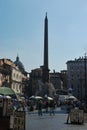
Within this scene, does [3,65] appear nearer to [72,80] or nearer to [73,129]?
[72,80]

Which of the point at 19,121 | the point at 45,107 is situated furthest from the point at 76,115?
the point at 45,107

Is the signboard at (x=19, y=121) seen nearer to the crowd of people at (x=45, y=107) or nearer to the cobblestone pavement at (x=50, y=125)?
the cobblestone pavement at (x=50, y=125)

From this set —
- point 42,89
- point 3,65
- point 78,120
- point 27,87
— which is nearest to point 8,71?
point 3,65

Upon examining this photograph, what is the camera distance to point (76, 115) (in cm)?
2695

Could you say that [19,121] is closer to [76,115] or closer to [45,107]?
[76,115]

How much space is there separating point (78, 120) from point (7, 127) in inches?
445

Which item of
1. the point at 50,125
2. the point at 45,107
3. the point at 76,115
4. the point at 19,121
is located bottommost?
the point at 50,125

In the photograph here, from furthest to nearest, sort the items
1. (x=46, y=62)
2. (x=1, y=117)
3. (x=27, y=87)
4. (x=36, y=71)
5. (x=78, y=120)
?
(x=36, y=71)
(x=27, y=87)
(x=46, y=62)
(x=78, y=120)
(x=1, y=117)

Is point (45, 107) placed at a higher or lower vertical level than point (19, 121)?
higher

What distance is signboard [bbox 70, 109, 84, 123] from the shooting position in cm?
2686

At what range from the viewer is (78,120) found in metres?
27.2

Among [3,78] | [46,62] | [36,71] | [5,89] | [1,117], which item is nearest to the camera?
[1,117]

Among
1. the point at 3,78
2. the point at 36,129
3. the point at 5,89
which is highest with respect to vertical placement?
the point at 3,78

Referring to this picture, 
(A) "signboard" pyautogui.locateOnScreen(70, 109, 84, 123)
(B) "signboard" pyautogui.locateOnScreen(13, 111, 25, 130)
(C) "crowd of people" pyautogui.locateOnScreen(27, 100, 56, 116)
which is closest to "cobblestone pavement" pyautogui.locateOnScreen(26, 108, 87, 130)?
(A) "signboard" pyautogui.locateOnScreen(70, 109, 84, 123)
